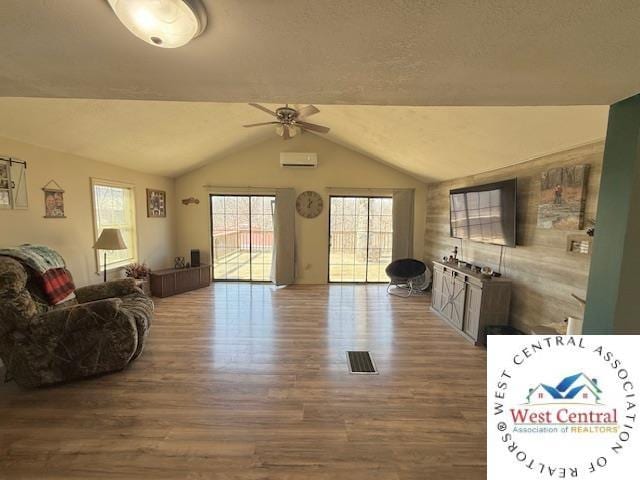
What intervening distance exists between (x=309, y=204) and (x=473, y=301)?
3444 mm

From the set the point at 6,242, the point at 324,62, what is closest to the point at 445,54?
the point at 324,62

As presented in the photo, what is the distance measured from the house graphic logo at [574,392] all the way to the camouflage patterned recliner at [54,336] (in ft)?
9.41

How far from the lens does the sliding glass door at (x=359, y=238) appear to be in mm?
5672

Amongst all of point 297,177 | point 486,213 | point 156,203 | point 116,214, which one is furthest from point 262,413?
point 156,203

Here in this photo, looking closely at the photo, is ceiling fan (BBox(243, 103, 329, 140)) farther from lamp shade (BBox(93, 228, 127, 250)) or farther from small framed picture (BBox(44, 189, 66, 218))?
small framed picture (BBox(44, 189, 66, 218))

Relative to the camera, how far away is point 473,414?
1992mm

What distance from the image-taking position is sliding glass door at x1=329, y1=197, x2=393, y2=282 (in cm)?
567

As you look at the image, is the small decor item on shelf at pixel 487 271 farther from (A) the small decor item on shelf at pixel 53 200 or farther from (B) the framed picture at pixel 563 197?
(A) the small decor item on shelf at pixel 53 200

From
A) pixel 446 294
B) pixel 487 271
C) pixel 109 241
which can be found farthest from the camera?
pixel 446 294

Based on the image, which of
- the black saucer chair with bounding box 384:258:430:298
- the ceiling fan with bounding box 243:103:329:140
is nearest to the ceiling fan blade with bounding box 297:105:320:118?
the ceiling fan with bounding box 243:103:329:140

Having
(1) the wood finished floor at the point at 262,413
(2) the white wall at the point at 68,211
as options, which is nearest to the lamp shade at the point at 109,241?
(2) the white wall at the point at 68,211

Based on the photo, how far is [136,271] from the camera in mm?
4398

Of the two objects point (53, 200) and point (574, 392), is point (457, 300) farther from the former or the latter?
point (53, 200)

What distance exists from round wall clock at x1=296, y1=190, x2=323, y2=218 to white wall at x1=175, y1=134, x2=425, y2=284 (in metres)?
0.10
